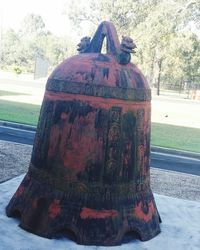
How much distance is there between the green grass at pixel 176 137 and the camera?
1122 centimetres

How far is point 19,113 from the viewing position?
14398mm

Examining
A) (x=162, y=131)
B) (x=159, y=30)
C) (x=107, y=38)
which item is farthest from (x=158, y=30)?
(x=107, y=38)

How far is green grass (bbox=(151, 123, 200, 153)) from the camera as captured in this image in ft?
36.8

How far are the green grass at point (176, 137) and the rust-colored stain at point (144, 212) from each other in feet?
21.4

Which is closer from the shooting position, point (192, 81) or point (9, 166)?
point (9, 166)

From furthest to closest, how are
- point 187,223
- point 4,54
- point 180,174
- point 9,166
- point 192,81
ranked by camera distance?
point 4,54 < point 192,81 < point 180,174 < point 9,166 < point 187,223

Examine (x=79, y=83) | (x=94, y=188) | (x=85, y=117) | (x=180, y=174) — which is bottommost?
(x=180, y=174)

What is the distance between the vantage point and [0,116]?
43.1 feet

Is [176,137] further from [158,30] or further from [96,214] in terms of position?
[158,30]

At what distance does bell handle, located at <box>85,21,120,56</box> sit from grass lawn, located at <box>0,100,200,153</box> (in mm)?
6682

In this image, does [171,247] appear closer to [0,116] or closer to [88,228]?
[88,228]

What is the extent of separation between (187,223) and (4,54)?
92204 mm

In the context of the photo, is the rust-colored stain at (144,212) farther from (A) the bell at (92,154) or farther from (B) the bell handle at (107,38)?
(B) the bell handle at (107,38)

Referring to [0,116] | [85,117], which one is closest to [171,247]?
[85,117]
